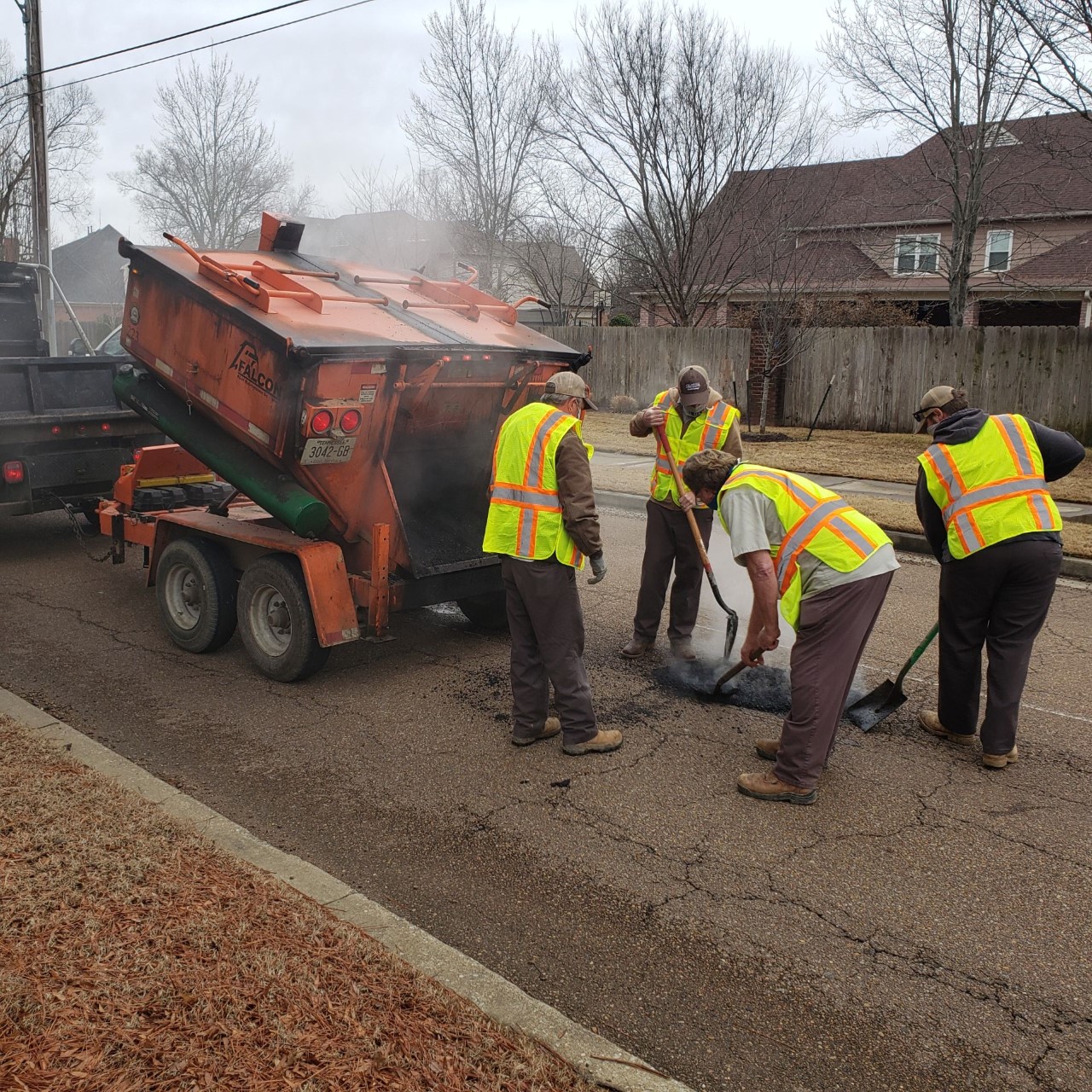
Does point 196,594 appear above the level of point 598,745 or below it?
above

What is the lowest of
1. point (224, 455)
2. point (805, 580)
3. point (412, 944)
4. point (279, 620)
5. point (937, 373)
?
point (412, 944)

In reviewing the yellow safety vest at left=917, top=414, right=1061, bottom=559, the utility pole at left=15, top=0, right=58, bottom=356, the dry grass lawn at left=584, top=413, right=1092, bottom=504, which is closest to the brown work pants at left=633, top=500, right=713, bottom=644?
the yellow safety vest at left=917, top=414, right=1061, bottom=559

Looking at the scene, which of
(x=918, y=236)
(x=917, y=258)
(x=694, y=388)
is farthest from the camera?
(x=917, y=258)

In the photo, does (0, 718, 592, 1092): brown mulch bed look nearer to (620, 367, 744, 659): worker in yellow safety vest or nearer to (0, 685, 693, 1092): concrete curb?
(0, 685, 693, 1092): concrete curb

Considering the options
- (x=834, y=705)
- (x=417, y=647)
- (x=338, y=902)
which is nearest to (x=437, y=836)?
(x=338, y=902)

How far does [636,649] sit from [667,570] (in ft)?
1.62

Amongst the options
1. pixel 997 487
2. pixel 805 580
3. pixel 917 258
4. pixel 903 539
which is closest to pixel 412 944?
pixel 805 580

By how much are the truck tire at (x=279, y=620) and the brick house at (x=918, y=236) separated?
1430 centimetres

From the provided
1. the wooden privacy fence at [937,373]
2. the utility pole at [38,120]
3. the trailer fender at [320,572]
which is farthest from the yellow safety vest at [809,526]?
the utility pole at [38,120]

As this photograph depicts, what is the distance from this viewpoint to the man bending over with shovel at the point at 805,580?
408cm

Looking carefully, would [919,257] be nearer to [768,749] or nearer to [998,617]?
[998,617]

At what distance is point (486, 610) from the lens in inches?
258

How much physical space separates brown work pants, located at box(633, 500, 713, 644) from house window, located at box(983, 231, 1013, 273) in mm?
21192

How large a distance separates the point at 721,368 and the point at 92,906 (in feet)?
54.0
